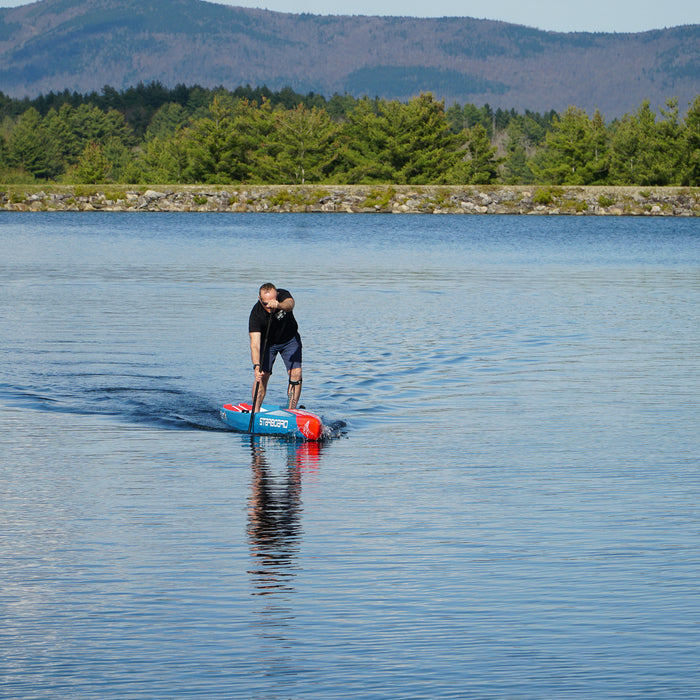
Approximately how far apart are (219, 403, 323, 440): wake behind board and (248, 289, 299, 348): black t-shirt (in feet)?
2.95

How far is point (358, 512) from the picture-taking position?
10.3 meters

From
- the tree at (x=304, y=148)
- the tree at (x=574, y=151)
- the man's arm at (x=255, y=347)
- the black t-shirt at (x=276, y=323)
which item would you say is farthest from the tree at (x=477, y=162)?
the man's arm at (x=255, y=347)

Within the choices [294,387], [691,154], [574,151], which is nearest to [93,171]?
[574,151]

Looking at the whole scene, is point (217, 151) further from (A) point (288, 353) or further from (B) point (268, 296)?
(B) point (268, 296)

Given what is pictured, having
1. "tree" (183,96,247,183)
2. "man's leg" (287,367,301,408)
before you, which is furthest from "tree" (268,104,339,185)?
"man's leg" (287,367,301,408)

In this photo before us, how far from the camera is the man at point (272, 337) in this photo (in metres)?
14.0

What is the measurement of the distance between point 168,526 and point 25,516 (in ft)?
4.37

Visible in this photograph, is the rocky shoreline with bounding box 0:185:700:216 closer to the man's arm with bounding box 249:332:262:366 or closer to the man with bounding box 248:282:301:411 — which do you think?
the man with bounding box 248:282:301:411

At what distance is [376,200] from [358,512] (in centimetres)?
8063

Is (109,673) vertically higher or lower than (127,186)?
lower

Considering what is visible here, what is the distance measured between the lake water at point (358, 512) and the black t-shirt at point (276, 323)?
4.28ft

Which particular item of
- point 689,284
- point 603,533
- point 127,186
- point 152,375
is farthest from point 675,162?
point 603,533

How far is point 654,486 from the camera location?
444 inches

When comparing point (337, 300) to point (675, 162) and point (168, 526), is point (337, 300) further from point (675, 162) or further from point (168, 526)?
point (675, 162)
